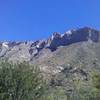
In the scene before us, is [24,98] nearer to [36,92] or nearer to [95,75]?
[36,92]

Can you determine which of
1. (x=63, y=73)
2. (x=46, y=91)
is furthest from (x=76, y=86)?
(x=63, y=73)

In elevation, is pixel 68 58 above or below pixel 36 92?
above

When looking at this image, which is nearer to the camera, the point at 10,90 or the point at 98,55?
the point at 10,90

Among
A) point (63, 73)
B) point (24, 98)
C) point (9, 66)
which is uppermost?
point (63, 73)

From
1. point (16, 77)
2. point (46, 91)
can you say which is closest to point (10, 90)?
point (16, 77)

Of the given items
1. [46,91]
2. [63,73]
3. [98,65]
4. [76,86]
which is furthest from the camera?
[63,73]

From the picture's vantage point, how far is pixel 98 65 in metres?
169

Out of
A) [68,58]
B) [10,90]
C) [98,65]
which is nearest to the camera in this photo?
[10,90]

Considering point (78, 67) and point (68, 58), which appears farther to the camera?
point (68, 58)

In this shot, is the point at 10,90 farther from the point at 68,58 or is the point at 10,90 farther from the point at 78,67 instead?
the point at 68,58

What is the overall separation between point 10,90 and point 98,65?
5596 inches

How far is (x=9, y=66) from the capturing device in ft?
98.6

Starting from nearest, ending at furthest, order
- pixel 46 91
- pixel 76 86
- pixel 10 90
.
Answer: pixel 10 90, pixel 46 91, pixel 76 86

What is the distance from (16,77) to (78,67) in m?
151
